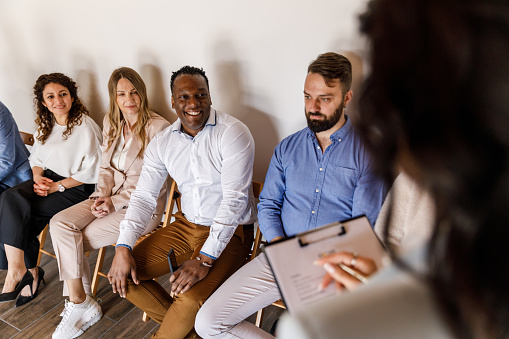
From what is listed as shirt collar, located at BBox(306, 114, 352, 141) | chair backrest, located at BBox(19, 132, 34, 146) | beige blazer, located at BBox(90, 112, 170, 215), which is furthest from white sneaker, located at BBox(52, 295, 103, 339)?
shirt collar, located at BBox(306, 114, 352, 141)

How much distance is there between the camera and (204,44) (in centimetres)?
230

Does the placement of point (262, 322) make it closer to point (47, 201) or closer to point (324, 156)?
point (324, 156)

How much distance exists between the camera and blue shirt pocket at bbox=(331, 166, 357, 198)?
1760 millimetres

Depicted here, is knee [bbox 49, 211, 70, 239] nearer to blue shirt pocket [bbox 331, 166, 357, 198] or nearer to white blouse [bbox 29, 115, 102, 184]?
white blouse [bbox 29, 115, 102, 184]

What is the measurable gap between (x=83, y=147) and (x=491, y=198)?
2.78 metres

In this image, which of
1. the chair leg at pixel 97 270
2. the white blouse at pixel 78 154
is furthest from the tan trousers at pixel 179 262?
the white blouse at pixel 78 154

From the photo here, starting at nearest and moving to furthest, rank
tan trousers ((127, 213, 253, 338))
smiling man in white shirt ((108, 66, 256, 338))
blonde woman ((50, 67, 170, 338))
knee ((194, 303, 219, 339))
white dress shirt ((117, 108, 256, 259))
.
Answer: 1. knee ((194, 303, 219, 339))
2. tan trousers ((127, 213, 253, 338))
3. smiling man in white shirt ((108, 66, 256, 338))
4. white dress shirt ((117, 108, 256, 259))
5. blonde woman ((50, 67, 170, 338))

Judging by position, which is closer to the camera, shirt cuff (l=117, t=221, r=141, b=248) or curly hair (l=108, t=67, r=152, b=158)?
shirt cuff (l=117, t=221, r=141, b=248)

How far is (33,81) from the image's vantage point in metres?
3.34

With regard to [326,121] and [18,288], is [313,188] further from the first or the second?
[18,288]

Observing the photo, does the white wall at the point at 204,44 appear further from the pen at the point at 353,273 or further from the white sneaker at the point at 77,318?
the white sneaker at the point at 77,318

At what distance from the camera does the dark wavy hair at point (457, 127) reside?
15.4 inches

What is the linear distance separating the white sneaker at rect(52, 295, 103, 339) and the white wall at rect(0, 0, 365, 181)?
4.53ft

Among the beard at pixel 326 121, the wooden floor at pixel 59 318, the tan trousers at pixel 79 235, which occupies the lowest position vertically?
the wooden floor at pixel 59 318
